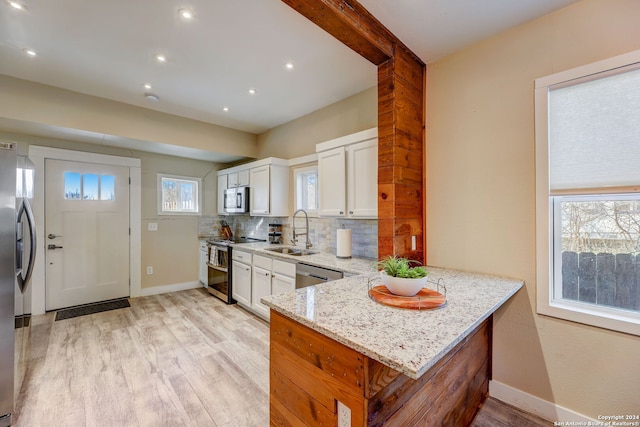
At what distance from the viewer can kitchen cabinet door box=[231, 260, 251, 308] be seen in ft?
11.8

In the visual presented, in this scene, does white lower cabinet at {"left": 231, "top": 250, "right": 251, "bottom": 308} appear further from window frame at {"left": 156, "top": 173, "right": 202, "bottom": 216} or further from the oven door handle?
window frame at {"left": 156, "top": 173, "right": 202, "bottom": 216}

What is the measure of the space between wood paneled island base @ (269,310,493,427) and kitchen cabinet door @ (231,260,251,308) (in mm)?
2269

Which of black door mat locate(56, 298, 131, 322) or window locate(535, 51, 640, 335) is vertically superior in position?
window locate(535, 51, 640, 335)

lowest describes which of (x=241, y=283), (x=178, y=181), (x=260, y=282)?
(x=241, y=283)

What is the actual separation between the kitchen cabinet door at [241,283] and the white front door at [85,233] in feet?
6.02

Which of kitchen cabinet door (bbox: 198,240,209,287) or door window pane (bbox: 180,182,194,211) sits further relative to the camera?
door window pane (bbox: 180,182,194,211)

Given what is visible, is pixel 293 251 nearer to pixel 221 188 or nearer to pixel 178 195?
pixel 221 188

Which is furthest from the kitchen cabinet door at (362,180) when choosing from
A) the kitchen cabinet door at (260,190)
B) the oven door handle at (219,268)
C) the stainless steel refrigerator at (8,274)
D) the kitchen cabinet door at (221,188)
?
the kitchen cabinet door at (221,188)

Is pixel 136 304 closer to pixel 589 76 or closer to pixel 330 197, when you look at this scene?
pixel 330 197

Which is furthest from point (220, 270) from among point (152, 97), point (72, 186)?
point (152, 97)

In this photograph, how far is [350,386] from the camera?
3.42ft

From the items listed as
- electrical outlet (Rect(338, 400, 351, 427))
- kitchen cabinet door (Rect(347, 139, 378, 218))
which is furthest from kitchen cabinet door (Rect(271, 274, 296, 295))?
electrical outlet (Rect(338, 400, 351, 427))

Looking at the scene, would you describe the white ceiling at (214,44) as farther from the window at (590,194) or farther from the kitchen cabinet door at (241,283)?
the kitchen cabinet door at (241,283)

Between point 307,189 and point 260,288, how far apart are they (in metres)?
1.49
